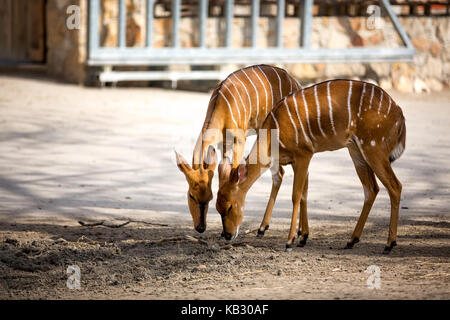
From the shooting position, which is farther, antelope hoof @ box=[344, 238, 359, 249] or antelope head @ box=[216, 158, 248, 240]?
antelope hoof @ box=[344, 238, 359, 249]

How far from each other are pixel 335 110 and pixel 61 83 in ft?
29.6

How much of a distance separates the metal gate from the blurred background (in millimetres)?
16

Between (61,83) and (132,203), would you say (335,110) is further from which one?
(61,83)

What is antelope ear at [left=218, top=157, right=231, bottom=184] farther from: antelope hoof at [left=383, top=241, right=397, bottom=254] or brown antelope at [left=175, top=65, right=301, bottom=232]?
antelope hoof at [left=383, top=241, right=397, bottom=254]

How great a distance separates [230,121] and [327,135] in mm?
1110

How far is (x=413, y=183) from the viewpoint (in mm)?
8516

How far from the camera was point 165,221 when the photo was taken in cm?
719

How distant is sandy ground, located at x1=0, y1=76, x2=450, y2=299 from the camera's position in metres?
5.31

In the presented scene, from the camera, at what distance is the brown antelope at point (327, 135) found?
594 cm
